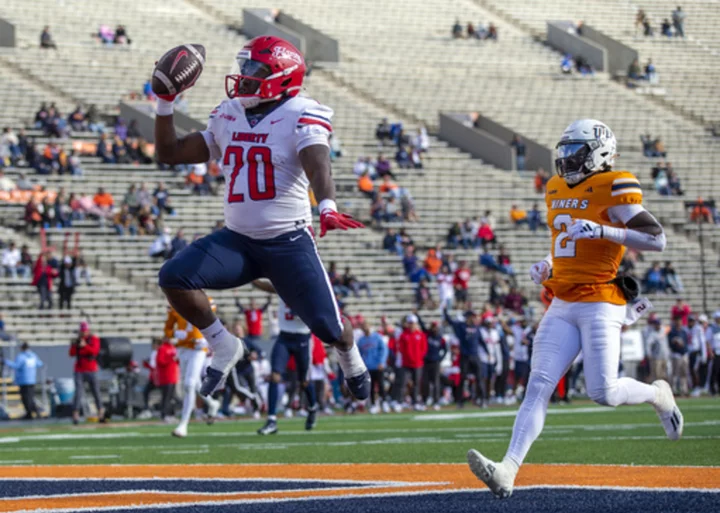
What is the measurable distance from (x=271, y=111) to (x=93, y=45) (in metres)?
31.8

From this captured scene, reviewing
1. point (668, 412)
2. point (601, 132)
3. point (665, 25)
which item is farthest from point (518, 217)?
point (601, 132)

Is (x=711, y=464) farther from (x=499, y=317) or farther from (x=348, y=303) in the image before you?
(x=348, y=303)

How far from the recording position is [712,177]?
3881 centimetres

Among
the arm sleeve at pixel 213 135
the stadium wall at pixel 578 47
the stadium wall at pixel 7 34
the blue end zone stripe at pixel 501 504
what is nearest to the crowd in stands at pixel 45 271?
the stadium wall at pixel 7 34

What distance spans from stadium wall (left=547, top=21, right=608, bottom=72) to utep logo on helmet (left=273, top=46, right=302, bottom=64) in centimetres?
3983

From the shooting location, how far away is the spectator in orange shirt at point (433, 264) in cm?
3017

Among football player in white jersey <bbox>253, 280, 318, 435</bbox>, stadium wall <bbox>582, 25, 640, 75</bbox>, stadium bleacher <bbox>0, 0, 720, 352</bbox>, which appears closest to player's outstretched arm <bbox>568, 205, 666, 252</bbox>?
football player in white jersey <bbox>253, 280, 318, 435</bbox>

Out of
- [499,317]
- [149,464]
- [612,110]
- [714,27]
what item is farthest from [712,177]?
[149,464]

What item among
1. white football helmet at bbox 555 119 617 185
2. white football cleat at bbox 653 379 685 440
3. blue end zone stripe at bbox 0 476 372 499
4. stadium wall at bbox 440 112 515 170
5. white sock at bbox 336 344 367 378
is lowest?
blue end zone stripe at bbox 0 476 372 499

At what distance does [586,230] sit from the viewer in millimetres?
6891

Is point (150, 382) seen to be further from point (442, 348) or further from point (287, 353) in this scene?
point (287, 353)

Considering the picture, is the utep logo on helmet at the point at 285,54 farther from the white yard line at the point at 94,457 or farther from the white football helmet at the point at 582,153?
the white yard line at the point at 94,457

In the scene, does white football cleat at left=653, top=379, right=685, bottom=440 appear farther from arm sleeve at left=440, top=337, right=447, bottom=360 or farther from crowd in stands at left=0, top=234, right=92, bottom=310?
crowd in stands at left=0, top=234, right=92, bottom=310

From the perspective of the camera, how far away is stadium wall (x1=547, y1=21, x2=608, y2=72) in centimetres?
4603
